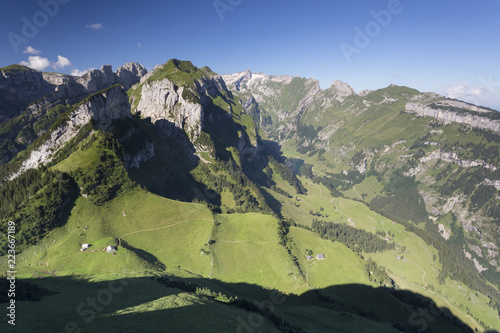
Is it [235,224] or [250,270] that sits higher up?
[235,224]

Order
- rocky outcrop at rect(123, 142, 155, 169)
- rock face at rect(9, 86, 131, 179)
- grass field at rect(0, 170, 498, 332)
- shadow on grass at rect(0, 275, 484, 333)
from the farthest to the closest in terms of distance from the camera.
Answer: rocky outcrop at rect(123, 142, 155, 169) → rock face at rect(9, 86, 131, 179) → grass field at rect(0, 170, 498, 332) → shadow on grass at rect(0, 275, 484, 333)

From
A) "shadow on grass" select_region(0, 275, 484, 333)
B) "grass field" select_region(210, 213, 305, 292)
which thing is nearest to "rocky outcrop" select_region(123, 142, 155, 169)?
"grass field" select_region(210, 213, 305, 292)

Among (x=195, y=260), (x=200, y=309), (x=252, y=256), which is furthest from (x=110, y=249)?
(x=200, y=309)

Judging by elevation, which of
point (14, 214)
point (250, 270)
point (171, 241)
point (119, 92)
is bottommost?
point (250, 270)

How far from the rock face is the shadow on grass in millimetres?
111513

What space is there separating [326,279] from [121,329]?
355 ft

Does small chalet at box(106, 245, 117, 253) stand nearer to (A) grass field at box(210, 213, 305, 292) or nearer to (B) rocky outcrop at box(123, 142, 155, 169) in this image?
(A) grass field at box(210, 213, 305, 292)

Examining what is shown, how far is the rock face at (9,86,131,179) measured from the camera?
151 meters

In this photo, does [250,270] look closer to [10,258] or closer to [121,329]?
[121,329]

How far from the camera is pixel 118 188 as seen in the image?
129250mm

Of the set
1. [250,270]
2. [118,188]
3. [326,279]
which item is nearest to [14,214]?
[118,188]

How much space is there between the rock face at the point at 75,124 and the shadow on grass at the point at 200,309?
11151 cm

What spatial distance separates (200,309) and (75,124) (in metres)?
167

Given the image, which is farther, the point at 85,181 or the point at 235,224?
the point at 235,224
